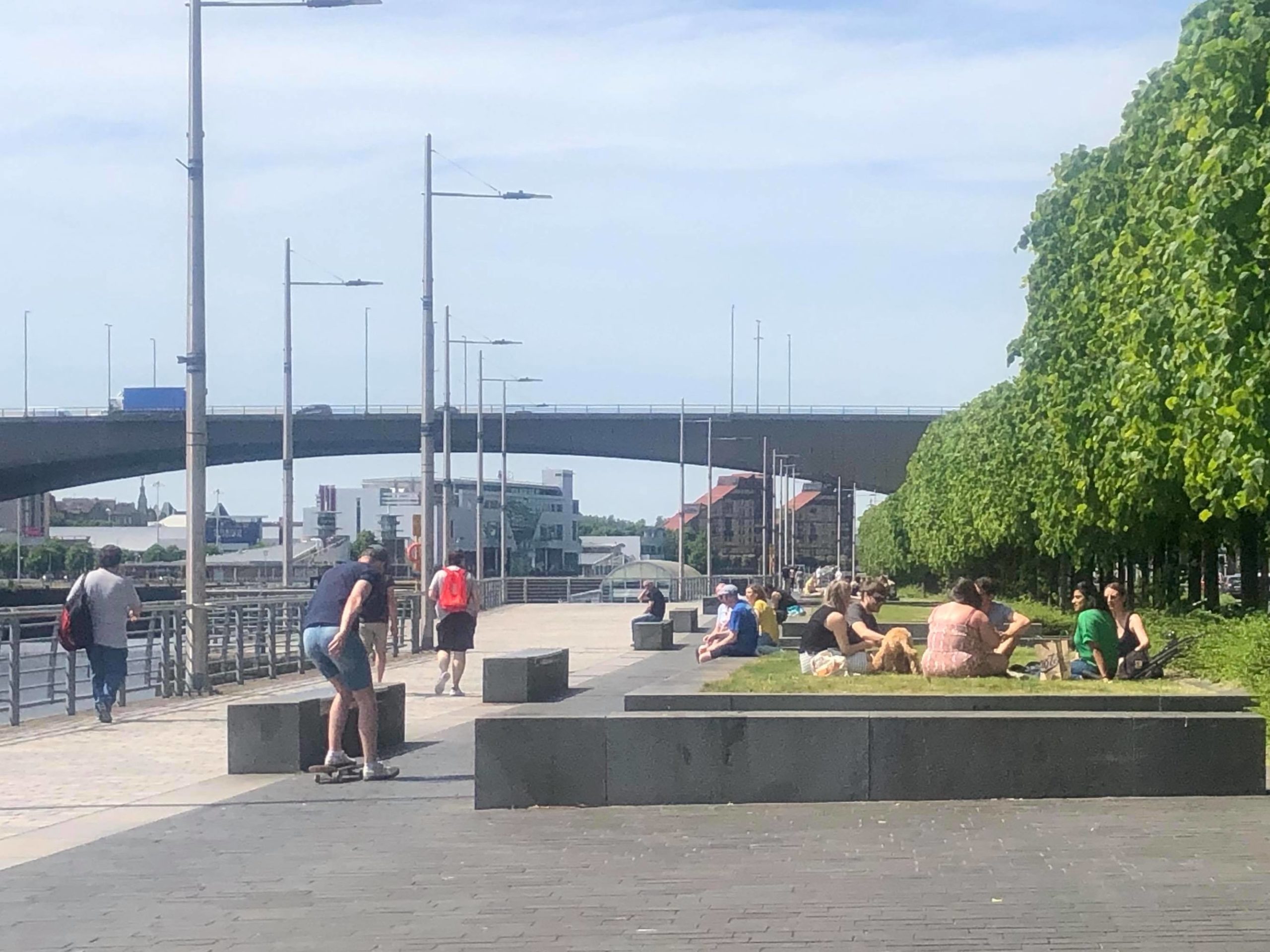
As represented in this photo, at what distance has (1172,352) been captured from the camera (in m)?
19.9

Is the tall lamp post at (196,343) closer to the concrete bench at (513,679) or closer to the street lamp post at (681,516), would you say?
the concrete bench at (513,679)

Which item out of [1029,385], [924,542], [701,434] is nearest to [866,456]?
[701,434]

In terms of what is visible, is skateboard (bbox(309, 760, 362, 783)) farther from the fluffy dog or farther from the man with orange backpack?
the man with orange backpack

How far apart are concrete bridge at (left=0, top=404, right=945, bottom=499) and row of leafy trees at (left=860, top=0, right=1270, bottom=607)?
4361 cm

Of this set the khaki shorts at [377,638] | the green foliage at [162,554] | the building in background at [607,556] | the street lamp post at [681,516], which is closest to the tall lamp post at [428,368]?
the khaki shorts at [377,638]

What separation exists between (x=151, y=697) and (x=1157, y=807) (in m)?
14.1

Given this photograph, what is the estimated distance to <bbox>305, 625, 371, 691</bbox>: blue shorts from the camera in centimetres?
1322

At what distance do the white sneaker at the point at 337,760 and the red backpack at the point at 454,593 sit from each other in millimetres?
8851

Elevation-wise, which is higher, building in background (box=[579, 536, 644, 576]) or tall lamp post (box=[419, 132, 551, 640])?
tall lamp post (box=[419, 132, 551, 640])

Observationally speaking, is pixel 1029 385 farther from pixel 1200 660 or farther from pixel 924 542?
pixel 924 542

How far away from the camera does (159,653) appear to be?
867 inches

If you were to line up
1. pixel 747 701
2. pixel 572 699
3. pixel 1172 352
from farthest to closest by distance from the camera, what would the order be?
pixel 572 699
pixel 1172 352
pixel 747 701

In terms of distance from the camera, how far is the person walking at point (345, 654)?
1321 centimetres

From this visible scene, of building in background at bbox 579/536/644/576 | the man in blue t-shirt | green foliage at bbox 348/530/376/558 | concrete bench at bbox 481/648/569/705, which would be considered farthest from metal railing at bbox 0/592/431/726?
building in background at bbox 579/536/644/576
